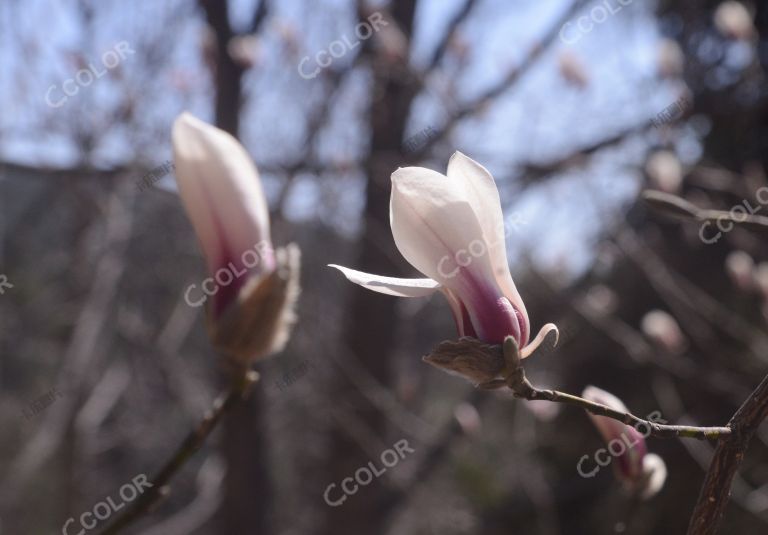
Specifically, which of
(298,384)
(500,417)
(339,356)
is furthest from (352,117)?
(500,417)

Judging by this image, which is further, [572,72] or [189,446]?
[572,72]

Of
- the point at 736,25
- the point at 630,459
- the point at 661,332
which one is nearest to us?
the point at 630,459

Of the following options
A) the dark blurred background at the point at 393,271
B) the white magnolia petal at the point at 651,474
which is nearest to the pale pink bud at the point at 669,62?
the dark blurred background at the point at 393,271

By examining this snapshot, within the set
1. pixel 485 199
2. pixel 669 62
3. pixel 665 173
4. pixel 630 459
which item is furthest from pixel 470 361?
pixel 669 62

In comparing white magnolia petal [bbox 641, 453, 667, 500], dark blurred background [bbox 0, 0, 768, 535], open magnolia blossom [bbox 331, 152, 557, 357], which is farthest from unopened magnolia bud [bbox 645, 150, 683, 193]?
open magnolia blossom [bbox 331, 152, 557, 357]

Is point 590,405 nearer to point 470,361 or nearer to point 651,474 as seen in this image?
point 470,361

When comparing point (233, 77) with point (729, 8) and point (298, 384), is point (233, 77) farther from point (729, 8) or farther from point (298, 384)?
point (298, 384)
